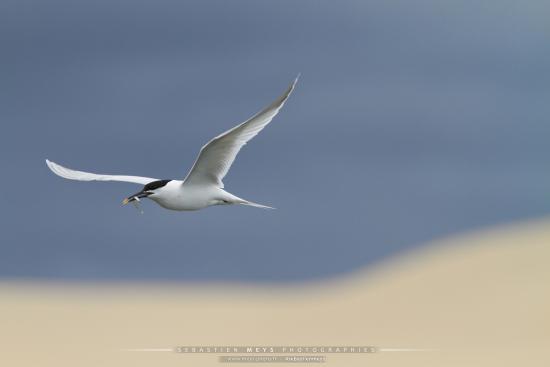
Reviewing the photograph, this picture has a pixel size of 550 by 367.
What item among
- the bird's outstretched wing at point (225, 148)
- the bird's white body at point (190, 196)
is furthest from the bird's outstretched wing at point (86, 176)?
the bird's outstretched wing at point (225, 148)

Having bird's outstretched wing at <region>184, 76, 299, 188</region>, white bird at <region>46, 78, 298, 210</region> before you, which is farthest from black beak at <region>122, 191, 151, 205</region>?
bird's outstretched wing at <region>184, 76, 299, 188</region>

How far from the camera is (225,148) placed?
14344 millimetres

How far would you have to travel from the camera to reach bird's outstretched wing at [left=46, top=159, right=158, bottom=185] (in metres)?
16.9

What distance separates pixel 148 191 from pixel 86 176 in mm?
2509

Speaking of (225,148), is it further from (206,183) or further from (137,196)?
(137,196)

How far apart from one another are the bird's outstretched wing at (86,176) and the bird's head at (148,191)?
1.04 m

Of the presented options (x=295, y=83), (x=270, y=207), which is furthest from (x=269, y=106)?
(x=270, y=207)

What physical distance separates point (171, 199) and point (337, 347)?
436cm

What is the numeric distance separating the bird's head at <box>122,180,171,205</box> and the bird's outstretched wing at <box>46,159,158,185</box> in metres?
1.04

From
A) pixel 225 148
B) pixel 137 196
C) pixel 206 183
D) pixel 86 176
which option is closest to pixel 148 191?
pixel 137 196

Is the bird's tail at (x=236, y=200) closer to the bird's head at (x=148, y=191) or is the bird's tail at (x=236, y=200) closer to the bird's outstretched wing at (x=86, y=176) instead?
the bird's head at (x=148, y=191)

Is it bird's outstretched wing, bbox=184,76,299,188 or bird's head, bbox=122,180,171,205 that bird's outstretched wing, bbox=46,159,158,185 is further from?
bird's outstretched wing, bbox=184,76,299,188

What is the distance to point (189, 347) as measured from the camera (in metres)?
16.0

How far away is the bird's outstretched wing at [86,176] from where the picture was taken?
16859mm
